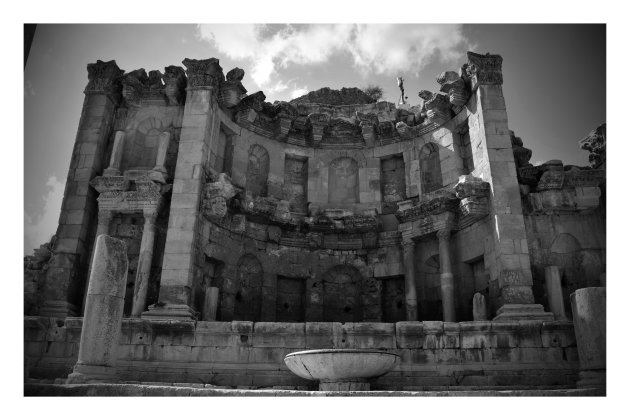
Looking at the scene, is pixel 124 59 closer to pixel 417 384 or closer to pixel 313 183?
pixel 313 183

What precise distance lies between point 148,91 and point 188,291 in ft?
23.2

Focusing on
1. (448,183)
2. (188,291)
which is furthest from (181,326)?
(448,183)

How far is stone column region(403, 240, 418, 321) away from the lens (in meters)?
15.2

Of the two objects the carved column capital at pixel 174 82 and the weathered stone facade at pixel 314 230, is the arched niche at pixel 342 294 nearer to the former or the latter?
the weathered stone facade at pixel 314 230

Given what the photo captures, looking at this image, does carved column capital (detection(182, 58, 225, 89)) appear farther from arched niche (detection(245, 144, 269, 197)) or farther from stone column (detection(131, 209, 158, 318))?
stone column (detection(131, 209, 158, 318))

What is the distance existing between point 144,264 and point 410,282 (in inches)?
322

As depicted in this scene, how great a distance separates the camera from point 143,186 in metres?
13.8

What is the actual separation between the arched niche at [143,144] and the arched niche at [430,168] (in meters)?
9.04

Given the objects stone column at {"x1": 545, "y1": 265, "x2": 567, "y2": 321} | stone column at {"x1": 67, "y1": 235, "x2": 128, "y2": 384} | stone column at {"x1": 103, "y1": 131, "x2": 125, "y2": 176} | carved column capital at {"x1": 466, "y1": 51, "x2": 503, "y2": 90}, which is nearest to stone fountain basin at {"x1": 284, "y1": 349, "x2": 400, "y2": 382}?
stone column at {"x1": 67, "y1": 235, "x2": 128, "y2": 384}

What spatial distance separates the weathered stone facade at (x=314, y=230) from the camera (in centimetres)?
1123

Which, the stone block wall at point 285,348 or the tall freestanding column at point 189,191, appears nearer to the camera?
the stone block wall at point 285,348

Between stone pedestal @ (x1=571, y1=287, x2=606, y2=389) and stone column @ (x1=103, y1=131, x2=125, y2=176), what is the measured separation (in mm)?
12622

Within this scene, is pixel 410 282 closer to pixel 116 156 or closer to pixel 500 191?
pixel 500 191

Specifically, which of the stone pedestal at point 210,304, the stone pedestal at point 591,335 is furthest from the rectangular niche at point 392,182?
the stone pedestal at point 591,335
